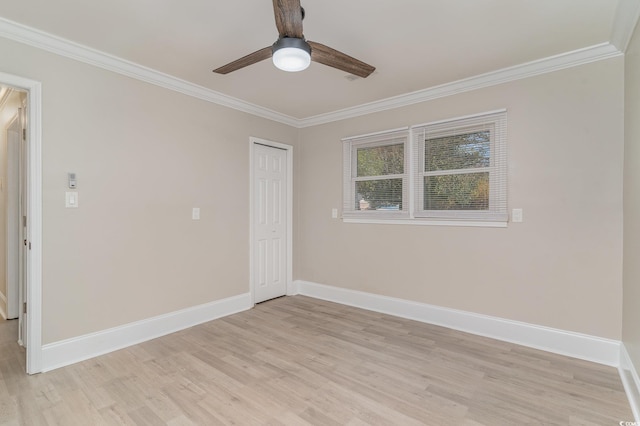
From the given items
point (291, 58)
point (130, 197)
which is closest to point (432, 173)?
point (291, 58)

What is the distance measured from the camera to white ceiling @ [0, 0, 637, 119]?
2.11 metres

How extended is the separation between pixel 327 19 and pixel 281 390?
2633 millimetres

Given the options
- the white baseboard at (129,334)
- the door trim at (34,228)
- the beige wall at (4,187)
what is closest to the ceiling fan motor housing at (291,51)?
the door trim at (34,228)

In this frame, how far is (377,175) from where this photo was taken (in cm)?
404

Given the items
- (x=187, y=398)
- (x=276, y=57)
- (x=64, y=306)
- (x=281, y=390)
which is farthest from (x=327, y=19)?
(x=64, y=306)

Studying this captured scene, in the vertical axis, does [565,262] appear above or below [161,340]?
above

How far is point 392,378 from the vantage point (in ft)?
7.89

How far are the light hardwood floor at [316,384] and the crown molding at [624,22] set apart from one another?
8.31 feet

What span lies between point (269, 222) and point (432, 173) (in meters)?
2.26

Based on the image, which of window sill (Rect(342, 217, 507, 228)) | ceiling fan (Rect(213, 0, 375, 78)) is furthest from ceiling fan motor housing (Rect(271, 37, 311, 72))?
window sill (Rect(342, 217, 507, 228))

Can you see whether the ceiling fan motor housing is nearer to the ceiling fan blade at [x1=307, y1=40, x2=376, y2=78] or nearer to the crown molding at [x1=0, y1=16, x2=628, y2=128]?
the ceiling fan blade at [x1=307, y1=40, x2=376, y2=78]

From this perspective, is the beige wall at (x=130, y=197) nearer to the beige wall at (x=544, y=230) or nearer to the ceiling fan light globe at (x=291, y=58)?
the ceiling fan light globe at (x=291, y=58)

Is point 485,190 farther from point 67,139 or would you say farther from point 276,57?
point 67,139

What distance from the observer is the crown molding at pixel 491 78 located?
2.65 m
